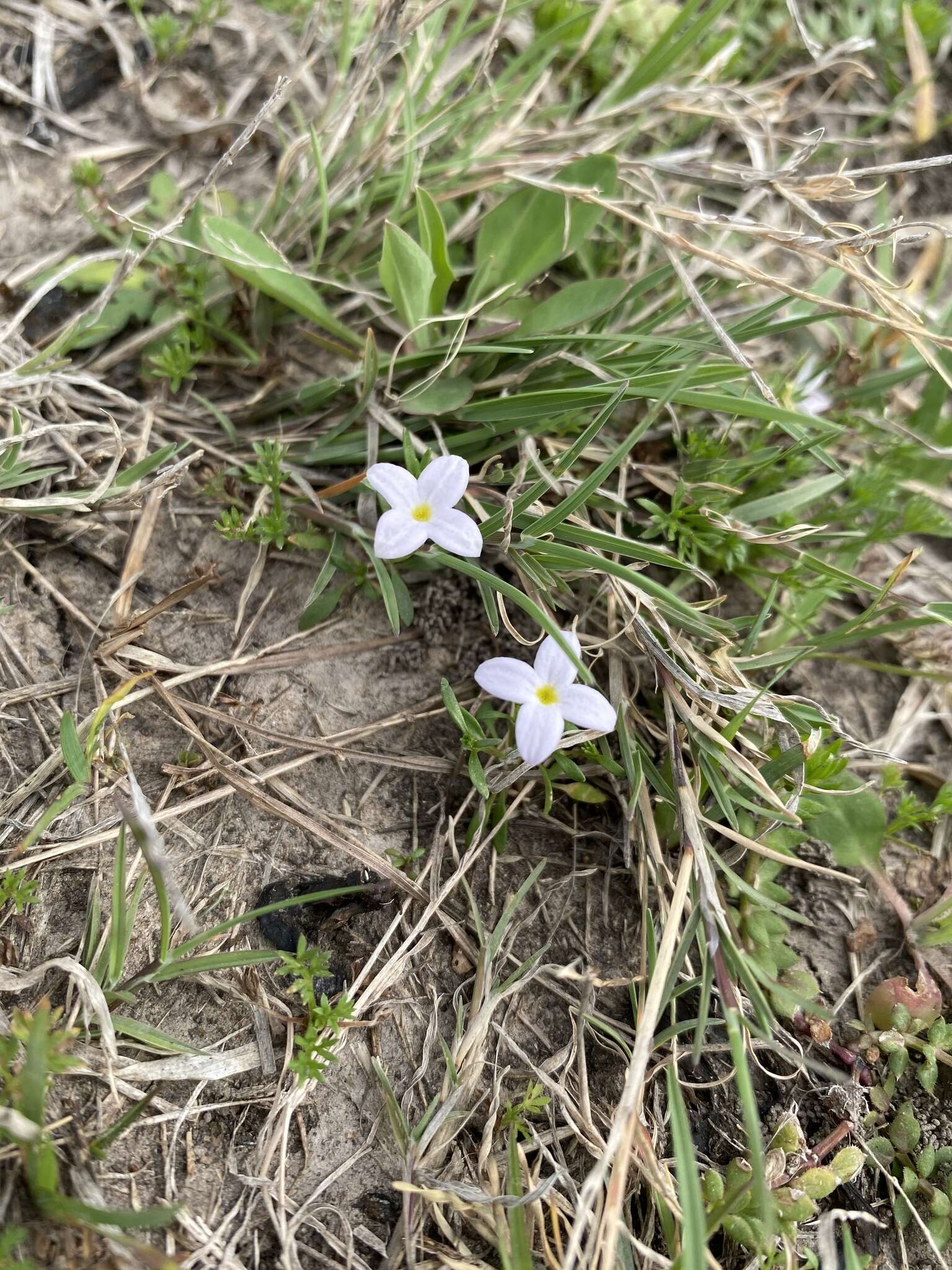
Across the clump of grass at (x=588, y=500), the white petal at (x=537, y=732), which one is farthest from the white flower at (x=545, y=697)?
the clump of grass at (x=588, y=500)

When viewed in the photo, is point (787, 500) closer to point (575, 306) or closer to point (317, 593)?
point (575, 306)

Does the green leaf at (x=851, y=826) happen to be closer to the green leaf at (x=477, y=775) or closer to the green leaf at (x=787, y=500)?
the green leaf at (x=787, y=500)

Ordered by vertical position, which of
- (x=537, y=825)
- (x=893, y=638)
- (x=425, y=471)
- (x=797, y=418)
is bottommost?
(x=537, y=825)

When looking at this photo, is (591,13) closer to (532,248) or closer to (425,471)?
(532,248)

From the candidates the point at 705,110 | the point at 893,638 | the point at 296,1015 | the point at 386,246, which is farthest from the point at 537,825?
the point at 705,110

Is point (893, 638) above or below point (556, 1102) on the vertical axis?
above

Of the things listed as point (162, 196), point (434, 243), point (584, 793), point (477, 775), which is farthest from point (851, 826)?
point (162, 196)

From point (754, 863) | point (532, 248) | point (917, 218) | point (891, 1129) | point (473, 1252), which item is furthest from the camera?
point (917, 218)
